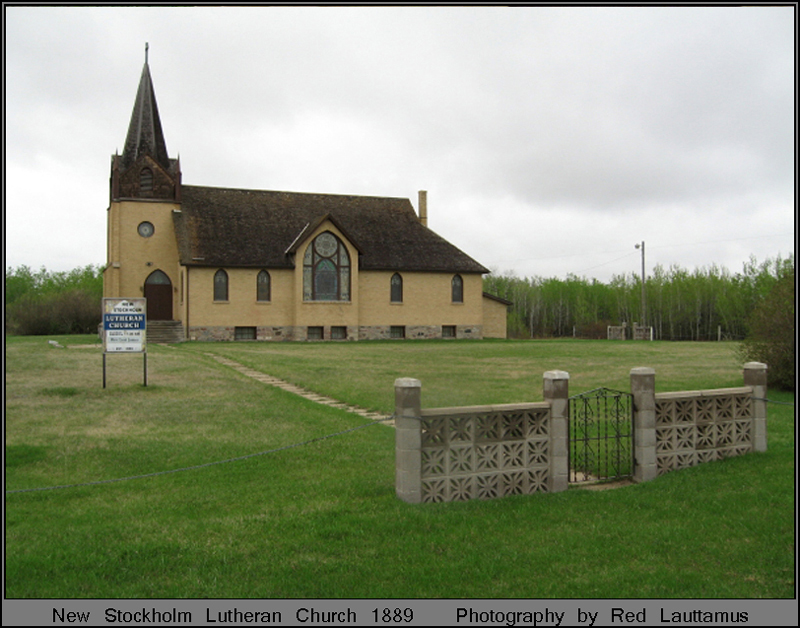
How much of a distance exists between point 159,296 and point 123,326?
2727cm

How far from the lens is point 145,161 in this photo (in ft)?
137

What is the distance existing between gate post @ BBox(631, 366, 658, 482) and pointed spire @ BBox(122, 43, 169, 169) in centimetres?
4091

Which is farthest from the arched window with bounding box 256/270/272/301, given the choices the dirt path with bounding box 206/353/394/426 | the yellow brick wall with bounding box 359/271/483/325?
the dirt path with bounding box 206/353/394/426

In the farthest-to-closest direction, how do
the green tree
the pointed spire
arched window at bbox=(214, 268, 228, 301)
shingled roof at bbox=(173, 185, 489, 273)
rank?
the pointed spire
shingled roof at bbox=(173, 185, 489, 273)
arched window at bbox=(214, 268, 228, 301)
the green tree

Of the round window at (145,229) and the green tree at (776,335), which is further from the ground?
the round window at (145,229)

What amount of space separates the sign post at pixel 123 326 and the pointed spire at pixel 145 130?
29.3 metres

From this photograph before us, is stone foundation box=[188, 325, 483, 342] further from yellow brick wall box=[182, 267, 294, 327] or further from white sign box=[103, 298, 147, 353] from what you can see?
white sign box=[103, 298, 147, 353]

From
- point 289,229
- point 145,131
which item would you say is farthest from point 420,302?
point 145,131

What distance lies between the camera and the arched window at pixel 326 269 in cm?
4278

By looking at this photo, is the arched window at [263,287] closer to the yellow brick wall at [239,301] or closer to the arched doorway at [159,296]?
the yellow brick wall at [239,301]

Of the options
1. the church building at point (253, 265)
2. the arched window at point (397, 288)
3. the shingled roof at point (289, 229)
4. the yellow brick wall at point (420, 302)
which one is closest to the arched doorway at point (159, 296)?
the church building at point (253, 265)

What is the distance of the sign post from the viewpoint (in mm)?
16609

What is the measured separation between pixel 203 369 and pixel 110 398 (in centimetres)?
583

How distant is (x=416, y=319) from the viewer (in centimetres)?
4628
